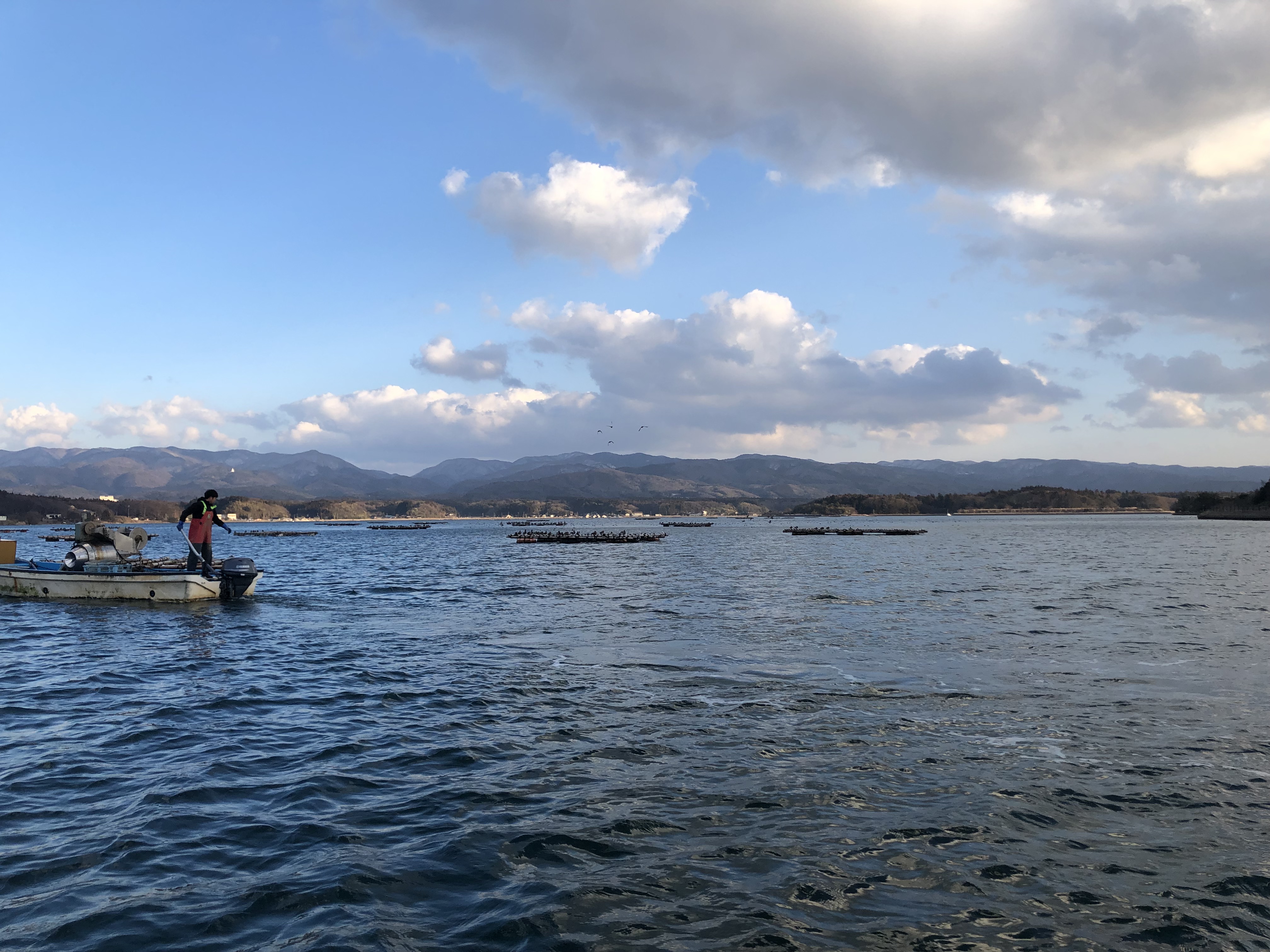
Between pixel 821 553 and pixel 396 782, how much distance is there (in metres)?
94.2

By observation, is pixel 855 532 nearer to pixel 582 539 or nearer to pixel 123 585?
pixel 582 539

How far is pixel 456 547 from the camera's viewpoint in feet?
437

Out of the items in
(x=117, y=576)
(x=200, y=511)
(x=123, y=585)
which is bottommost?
(x=123, y=585)

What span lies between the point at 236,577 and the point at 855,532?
501ft

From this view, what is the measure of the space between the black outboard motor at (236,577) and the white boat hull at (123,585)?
308mm

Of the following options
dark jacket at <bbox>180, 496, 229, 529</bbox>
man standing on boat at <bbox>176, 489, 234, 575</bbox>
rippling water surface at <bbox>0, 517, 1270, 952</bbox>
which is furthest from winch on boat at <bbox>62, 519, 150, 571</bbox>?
rippling water surface at <bbox>0, 517, 1270, 952</bbox>

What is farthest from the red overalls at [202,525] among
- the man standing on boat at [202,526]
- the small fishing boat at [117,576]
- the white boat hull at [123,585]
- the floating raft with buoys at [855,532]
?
the floating raft with buoys at [855,532]

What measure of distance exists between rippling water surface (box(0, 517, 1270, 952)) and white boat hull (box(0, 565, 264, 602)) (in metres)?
6.58

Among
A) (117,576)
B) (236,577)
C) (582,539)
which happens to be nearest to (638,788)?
(236,577)

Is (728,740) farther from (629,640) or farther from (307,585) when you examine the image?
(307,585)

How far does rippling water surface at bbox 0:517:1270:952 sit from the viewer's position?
8969 millimetres

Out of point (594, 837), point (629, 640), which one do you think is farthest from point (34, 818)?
point (629, 640)

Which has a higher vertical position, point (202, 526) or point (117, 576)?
point (202, 526)

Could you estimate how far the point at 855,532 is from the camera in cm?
17525
